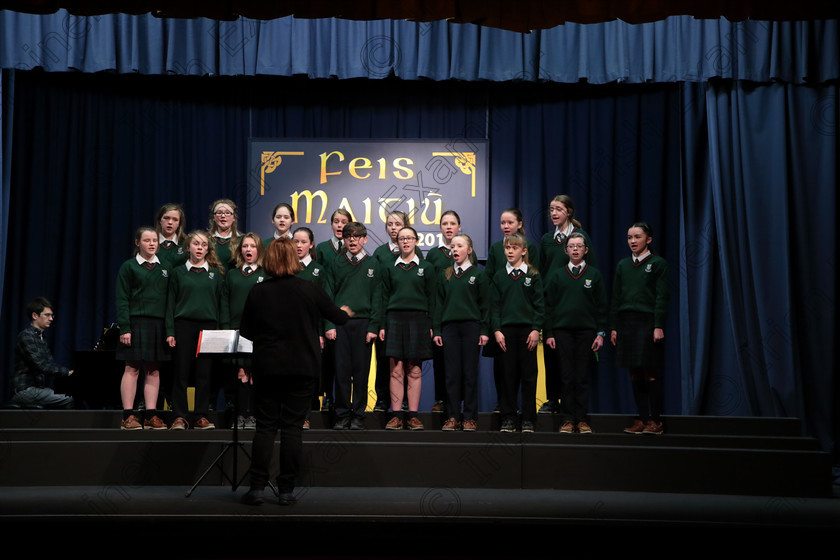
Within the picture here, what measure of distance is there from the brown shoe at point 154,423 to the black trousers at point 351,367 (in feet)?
3.82

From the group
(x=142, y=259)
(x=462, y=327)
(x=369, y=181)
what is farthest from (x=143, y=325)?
(x=369, y=181)

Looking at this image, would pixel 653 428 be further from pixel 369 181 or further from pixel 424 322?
pixel 369 181

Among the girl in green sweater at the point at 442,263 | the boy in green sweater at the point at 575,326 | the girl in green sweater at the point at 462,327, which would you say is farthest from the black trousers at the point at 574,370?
the girl in green sweater at the point at 442,263

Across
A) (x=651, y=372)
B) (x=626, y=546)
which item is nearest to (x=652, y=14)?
(x=651, y=372)

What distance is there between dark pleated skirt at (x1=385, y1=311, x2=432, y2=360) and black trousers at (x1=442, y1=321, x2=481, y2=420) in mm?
153

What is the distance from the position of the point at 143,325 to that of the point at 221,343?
4.04ft

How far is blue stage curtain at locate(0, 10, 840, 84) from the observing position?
7.84 metres

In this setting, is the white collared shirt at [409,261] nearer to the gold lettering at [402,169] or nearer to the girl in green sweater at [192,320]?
the girl in green sweater at [192,320]

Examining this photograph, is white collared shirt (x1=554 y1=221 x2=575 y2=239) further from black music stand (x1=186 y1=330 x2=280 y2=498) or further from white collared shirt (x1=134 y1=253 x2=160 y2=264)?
white collared shirt (x1=134 y1=253 x2=160 y2=264)

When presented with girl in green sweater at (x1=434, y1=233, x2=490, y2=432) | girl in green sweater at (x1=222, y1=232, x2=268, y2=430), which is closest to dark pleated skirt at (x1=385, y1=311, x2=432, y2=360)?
girl in green sweater at (x1=434, y1=233, x2=490, y2=432)

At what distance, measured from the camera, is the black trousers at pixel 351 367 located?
5.96 m

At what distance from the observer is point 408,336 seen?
600 cm

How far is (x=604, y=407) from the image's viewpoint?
27.1 ft

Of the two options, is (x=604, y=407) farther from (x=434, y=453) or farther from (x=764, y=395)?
(x=434, y=453)
